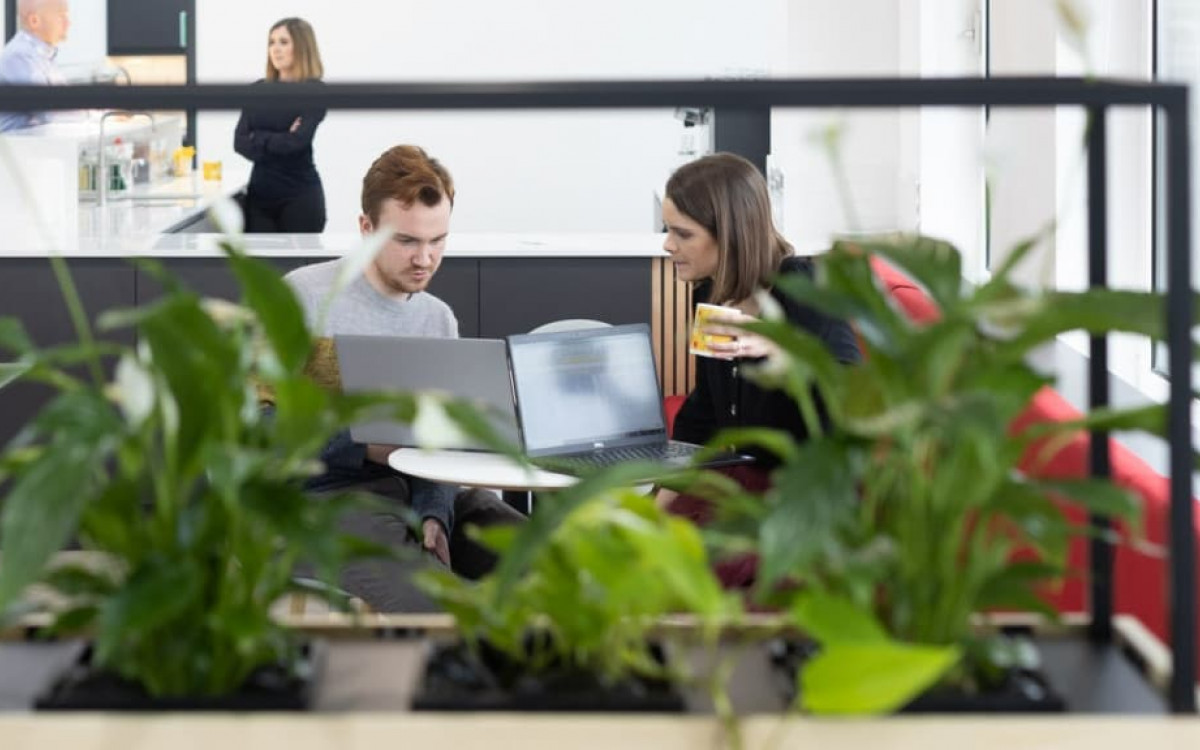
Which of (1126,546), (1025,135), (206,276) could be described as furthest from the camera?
(206,276)

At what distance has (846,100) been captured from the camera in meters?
1.31

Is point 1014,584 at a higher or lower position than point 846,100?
lower

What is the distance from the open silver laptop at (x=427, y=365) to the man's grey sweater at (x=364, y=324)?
95 mm

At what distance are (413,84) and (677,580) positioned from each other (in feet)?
1.34

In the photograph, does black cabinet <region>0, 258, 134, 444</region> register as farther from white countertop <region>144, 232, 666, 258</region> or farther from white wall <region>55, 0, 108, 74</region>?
white wall <region>55, 0, 108, 74</region>

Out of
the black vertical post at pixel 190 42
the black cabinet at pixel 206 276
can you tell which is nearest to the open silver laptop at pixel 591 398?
the black cabinet at pixel 206 276

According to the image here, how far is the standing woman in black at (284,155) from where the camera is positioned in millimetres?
7445

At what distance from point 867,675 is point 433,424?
322 millimetres

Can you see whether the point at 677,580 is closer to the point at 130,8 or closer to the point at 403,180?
the point at 403,180

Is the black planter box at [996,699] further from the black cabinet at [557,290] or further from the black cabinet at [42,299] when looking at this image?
the black cabinet at [42,299]

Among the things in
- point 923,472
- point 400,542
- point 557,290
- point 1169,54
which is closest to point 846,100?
point 923,472

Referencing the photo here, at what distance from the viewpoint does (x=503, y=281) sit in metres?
5.43

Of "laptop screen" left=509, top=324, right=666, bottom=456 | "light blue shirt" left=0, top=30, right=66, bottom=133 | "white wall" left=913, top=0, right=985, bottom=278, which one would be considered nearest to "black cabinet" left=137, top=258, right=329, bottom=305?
"laptop screen" left=509, top=324, right=666, bottom=456

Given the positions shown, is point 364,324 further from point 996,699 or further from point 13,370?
point 996,699
